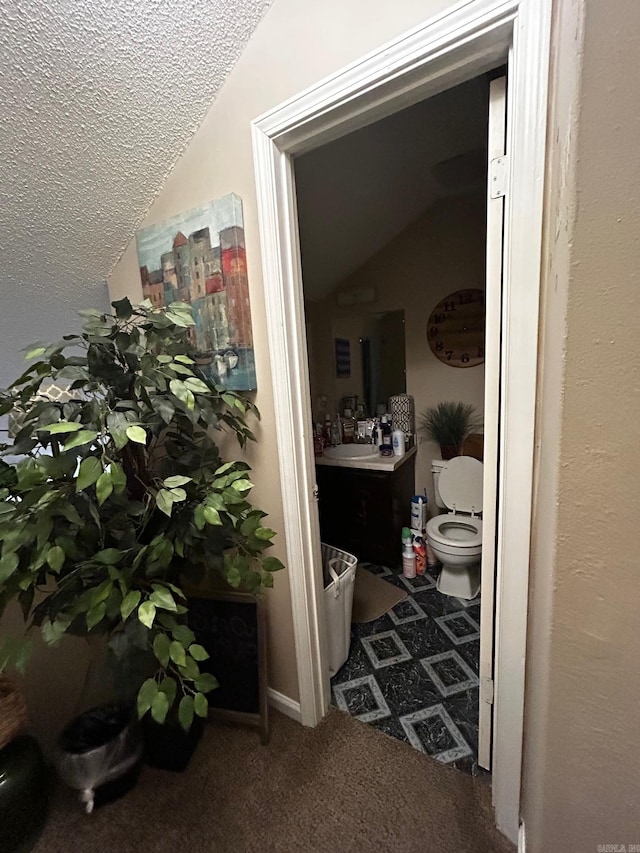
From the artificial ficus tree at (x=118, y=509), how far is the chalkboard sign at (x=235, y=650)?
1.11 feet

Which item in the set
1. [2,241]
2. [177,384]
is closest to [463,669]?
[177,384]

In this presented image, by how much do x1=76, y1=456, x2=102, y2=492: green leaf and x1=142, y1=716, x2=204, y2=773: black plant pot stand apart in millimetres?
966

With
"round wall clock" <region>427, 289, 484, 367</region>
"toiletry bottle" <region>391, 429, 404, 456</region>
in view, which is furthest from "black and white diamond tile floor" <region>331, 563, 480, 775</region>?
"round wall clock" <region>427, 289, 484, 367</region>

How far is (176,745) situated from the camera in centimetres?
116

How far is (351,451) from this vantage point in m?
2.50

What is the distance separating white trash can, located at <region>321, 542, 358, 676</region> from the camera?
1431 mm

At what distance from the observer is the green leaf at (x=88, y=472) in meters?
0.69

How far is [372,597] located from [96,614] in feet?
5.19

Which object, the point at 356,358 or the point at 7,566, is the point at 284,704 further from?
the point at 356,358

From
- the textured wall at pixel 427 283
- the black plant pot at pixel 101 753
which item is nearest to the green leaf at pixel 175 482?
the black plant pot at pixel 101 753

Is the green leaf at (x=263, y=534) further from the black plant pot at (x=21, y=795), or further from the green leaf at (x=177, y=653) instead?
the black plant pot at (x=21, y=795)

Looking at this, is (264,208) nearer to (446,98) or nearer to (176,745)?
(446,98)

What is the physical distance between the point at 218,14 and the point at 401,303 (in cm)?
178

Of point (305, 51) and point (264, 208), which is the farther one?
point (264, 208)
